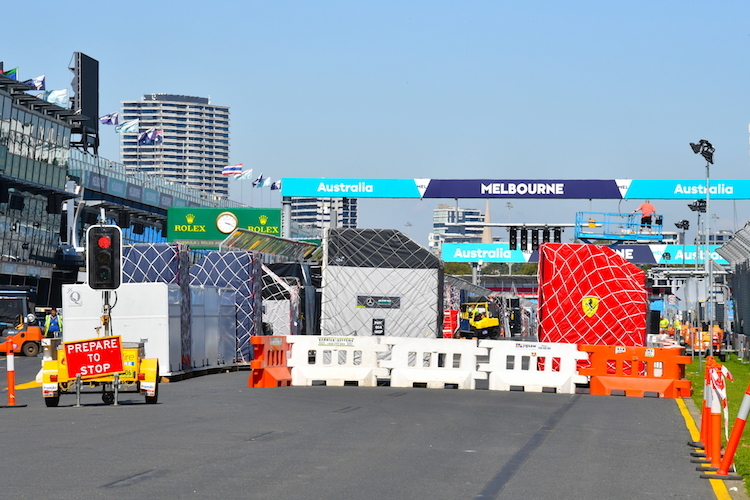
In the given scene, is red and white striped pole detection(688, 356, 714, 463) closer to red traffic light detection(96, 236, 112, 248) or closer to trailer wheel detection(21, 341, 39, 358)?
red traffic light detection(96, 236, 112, 248)

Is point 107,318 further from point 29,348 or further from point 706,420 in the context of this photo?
point 29,348

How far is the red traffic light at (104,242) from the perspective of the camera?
60.1 feet

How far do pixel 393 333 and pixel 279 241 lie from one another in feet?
45.0

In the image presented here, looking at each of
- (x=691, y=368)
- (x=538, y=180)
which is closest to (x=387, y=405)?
(x=691, y=368)

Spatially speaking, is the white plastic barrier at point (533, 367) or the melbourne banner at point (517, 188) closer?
the white plastic barrier at point (533, 367)

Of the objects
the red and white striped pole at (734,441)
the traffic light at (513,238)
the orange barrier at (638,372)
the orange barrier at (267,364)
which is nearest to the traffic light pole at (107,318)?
the orange barrier at (267,364)

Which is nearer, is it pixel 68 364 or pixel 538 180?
pixel 68 364

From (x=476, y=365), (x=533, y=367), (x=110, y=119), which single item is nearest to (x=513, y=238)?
(x=476, y=365)

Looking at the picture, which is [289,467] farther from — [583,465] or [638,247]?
[638,247]

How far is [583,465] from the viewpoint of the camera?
11336 mm

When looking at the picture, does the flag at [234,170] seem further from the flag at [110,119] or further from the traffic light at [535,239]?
the traffic light at [535,239]

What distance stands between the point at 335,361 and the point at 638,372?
19.2 feet

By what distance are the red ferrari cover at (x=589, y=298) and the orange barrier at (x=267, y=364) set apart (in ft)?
25.8

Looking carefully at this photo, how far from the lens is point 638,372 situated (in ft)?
72.4
